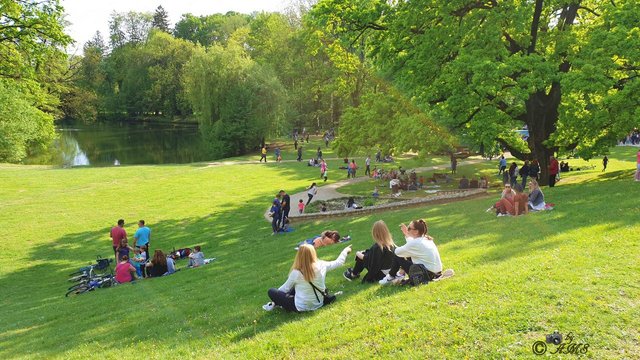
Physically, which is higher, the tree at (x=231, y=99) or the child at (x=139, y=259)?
the tree at (x=231, y=99)

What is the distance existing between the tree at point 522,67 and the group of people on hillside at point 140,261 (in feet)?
41.8

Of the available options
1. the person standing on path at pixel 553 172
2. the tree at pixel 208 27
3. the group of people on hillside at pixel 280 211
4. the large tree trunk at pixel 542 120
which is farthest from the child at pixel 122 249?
the tree at pixel 208 27

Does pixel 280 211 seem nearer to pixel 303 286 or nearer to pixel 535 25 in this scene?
pixel 303 286

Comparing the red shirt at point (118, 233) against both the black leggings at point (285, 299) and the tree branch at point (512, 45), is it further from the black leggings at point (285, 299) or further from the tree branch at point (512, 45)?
the tree branch at point (512, 45)

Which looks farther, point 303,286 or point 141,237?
point 141,237

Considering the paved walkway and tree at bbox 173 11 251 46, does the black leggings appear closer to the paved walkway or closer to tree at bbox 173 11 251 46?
the paved walkway

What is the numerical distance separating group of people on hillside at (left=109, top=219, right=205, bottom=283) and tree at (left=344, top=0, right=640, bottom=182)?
12.7m

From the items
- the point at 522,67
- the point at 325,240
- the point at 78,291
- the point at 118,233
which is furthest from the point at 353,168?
the point at 78,291

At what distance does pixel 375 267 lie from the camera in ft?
33.0

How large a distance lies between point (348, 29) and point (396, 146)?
620cm

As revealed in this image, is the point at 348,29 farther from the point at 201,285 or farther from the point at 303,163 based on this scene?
the point at 303,163

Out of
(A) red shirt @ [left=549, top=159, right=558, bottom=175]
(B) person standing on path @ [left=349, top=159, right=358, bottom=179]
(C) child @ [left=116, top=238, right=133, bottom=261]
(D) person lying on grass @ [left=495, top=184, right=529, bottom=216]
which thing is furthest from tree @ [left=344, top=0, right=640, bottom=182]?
(C) child @ [left=116, top=238, right=133, bottom=261]

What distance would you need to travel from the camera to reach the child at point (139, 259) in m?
15.6

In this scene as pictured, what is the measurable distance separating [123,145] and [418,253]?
67.0 meters
